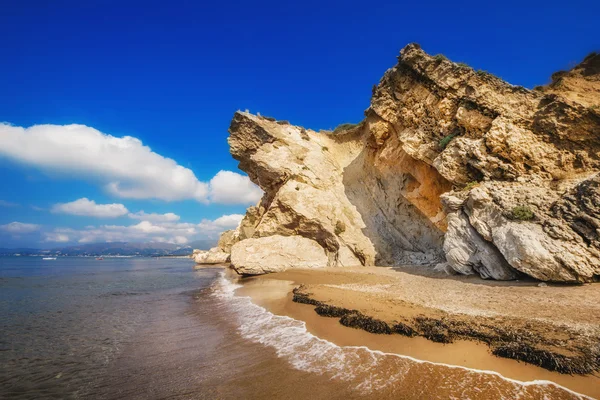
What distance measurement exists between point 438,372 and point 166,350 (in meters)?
6.06

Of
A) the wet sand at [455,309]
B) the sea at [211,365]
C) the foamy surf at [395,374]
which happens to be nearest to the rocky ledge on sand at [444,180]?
the wet sand at [455,309]

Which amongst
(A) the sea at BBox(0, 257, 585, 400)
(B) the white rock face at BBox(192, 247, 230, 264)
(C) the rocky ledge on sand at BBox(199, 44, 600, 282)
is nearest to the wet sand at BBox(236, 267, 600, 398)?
(A) the sea at BBox(0, 257, 585, 400)

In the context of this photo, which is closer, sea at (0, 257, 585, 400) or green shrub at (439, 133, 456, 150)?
sea at (0, 257, 585, 400)

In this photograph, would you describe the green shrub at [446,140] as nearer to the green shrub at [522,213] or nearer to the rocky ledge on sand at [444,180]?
the rocky ledge on sand at [444,180]

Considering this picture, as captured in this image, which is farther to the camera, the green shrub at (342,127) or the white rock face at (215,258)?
the white rock face at (215,258)

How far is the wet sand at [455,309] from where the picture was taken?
15.6ft

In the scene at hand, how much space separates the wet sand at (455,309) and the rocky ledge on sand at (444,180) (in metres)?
1.74

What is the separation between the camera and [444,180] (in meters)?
17.1

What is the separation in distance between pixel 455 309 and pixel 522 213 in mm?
6110

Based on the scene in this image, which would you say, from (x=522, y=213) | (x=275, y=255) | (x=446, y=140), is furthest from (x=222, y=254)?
(x=522, y=213)

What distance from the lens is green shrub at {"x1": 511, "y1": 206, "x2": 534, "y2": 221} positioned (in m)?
10.5

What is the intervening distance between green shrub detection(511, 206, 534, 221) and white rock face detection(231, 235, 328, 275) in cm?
1259

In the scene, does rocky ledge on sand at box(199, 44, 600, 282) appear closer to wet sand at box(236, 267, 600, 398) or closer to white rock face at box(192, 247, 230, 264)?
wet sand at box(236, 267, 600, 398)

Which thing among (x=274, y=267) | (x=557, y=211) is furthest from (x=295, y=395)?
(x=274, y=267)
